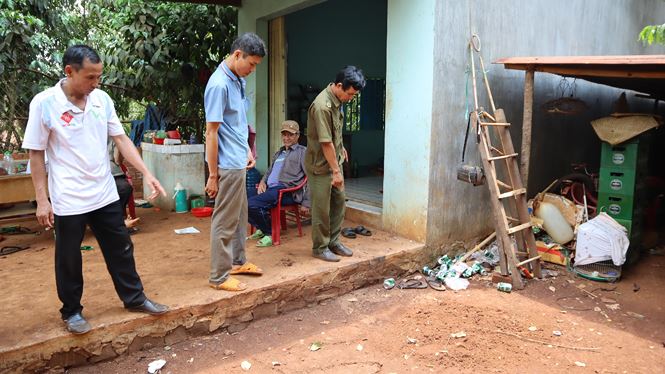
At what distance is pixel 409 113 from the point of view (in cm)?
518

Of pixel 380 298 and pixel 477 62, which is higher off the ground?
pixel 477 62

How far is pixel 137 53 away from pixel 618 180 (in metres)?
7.10

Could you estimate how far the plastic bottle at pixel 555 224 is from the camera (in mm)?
5565

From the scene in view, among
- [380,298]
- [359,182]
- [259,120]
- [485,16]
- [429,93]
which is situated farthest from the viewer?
[359,182]

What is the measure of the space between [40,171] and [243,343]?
71.2 inches

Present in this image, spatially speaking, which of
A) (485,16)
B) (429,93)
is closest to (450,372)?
(429,93)

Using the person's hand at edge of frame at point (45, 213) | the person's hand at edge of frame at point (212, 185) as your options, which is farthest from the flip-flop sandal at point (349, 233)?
the person's hand at edge of frame at point (45, 213)

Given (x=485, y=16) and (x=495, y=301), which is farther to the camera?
(x=485, y=16)

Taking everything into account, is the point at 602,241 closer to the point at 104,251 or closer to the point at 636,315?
the point at 636,315

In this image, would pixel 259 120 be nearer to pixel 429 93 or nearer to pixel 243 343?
pixel 429 93

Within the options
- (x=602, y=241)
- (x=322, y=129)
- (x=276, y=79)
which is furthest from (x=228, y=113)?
(x=602, y=241)

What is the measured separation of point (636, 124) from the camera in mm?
5219

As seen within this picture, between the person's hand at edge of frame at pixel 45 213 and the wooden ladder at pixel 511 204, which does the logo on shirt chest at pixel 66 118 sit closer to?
the person's hand at edge of frame at pixel 45 213

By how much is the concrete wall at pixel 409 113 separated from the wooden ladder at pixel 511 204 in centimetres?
53
